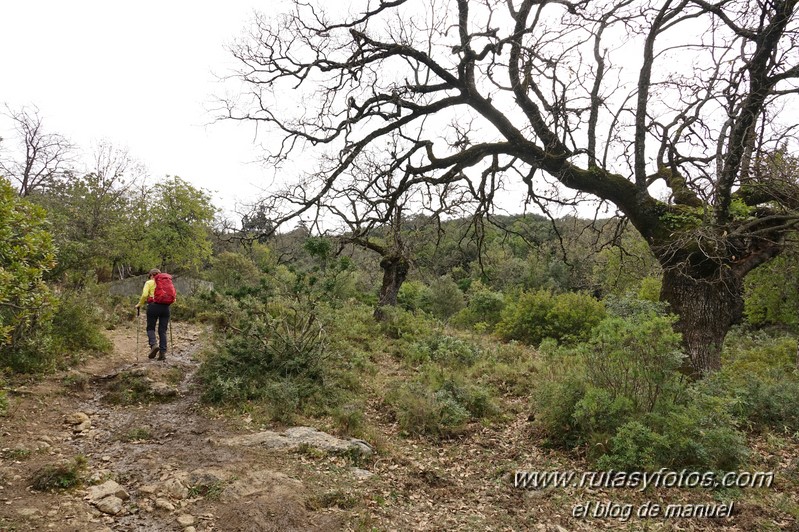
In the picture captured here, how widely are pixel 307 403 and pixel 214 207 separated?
1861cm

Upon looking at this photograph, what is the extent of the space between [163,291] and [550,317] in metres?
11.7

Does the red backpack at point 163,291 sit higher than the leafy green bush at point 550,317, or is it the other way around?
the red backpack at point 163,291

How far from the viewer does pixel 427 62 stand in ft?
23.5

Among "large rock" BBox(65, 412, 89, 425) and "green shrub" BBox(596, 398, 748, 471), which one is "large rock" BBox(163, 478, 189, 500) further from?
"green shrub" BBox(596, 398, 748, 471)

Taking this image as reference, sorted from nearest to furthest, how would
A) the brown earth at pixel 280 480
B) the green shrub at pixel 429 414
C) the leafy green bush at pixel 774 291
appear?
1. the brown earth at pixel 280 480
2. the green shrub at pixel 429 414
3. the leafy green bush at pixel 774 291

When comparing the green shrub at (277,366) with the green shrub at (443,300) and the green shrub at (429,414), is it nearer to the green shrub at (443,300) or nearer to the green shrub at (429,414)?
the green shrub at (429,414)

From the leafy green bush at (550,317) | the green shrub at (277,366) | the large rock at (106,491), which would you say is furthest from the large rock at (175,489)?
the leafy green bush at (550,317)

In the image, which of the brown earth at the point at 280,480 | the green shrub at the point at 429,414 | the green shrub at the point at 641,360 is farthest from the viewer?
the green shrub at the point at 429,414

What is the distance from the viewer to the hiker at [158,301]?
338 inches

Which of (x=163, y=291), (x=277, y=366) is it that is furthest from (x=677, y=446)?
(x=163, y=291)

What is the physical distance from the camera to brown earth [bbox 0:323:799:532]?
3883 millimetres

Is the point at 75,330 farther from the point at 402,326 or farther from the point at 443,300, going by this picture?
the point at 443,300

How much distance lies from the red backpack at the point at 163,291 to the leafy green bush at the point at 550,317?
1099 centimetres

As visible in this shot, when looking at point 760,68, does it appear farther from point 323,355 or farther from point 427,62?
point 323,355
